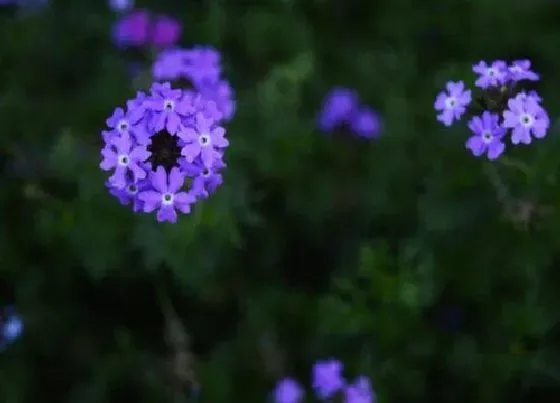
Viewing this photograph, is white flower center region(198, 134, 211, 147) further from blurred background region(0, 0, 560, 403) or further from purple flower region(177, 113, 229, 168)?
blurred background region(0, 0, 560, 403)

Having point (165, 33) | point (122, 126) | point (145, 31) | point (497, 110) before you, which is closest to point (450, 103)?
point (497, 110)

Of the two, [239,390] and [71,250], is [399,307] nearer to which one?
[239,390]

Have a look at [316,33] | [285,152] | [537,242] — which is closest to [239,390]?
[285,152]

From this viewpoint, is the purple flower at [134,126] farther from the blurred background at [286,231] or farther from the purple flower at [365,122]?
the purple flower at [365,122]

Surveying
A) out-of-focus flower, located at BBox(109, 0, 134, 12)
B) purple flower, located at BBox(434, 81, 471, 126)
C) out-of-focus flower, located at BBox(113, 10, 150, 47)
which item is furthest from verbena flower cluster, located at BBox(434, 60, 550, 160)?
out-of-focus flower, located at BBox(109, 0, 134, 12)

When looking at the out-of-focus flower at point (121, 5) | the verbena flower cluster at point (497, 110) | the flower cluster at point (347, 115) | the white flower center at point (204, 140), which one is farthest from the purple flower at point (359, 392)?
the out-of-focus flower at point (121, 5)

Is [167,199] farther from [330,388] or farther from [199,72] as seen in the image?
[330,388]
